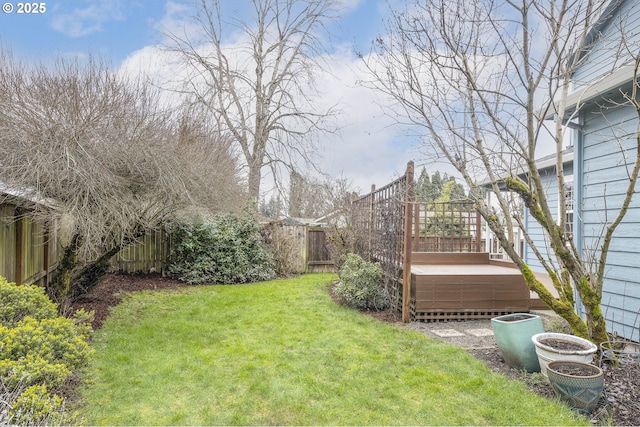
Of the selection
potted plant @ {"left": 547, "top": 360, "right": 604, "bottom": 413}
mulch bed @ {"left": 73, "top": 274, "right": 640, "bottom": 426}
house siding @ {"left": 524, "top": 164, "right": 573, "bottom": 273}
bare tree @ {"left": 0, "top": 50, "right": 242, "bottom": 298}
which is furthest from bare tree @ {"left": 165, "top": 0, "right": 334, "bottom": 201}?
potted plant @ {"left": 547, "top": 360, "right": 604, "bottom": 413}

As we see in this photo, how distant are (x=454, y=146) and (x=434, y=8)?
162 cm

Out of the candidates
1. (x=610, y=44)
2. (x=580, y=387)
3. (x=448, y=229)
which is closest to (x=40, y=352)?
(x=580, y=387)

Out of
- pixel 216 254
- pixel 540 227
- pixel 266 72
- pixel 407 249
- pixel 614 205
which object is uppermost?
pixel 266 72

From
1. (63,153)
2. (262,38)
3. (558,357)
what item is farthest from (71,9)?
(262,38)

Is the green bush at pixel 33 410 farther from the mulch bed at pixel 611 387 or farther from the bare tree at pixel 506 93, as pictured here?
the bare tree at pixel 506 93

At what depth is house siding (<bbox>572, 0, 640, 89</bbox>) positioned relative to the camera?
4203 mm

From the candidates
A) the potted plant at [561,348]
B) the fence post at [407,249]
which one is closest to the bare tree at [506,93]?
the potted plant at [561,348]

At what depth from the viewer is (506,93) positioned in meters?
4.41

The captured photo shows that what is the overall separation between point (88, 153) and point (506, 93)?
4917 millimetres

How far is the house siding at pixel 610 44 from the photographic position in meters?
4.20

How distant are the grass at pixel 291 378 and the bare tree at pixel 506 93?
53.4 inches

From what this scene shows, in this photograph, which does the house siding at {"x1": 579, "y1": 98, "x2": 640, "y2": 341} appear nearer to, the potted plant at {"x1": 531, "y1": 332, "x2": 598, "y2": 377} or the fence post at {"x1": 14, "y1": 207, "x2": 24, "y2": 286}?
the potted plant at {"x1": 531, "y1": 332, "x2": 598, "y2": 377}

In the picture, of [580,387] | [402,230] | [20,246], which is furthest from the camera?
[402,230]

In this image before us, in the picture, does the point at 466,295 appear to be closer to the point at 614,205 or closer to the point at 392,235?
the point at 392,235
